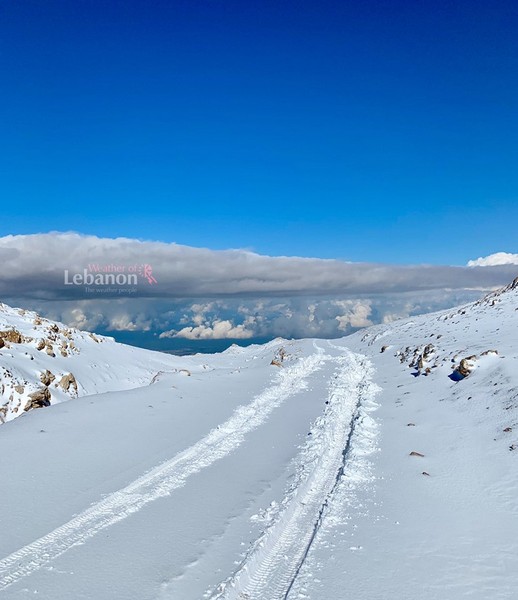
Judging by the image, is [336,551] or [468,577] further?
[336,551]

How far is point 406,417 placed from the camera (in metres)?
17.0

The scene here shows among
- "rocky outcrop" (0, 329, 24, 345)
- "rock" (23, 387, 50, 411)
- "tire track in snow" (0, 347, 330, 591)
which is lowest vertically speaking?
"rock" (23, 387, 50, 411)

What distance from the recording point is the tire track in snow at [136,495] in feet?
23.3

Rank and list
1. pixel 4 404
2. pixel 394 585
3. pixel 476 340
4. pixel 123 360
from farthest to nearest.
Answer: pixel 123 360, pixel 476 340, pixel 4 404, pixel 394 585

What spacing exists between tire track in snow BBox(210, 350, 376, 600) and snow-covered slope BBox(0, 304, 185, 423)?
1326 centimetres

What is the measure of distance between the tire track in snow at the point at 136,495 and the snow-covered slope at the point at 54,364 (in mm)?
9934

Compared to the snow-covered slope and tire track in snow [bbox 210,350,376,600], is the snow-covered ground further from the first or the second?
the snow-covered slope

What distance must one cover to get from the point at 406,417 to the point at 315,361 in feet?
62.3

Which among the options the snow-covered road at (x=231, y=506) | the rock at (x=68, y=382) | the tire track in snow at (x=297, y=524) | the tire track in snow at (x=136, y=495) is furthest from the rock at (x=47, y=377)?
the tire track in snow at (x=297, y=524)

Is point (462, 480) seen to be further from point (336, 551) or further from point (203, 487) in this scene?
point (203, 487)

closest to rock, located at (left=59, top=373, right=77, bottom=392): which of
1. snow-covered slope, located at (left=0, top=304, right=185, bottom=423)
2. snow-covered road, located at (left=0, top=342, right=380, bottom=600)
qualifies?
snow-covered slope, located at (left=0, top=304, right=185, bottom=423)

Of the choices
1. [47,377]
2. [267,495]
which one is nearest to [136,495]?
[267,495]

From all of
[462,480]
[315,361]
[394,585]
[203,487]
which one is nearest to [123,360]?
[315,361]

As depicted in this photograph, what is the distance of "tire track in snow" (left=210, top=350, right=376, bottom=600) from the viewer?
659 centimetres
